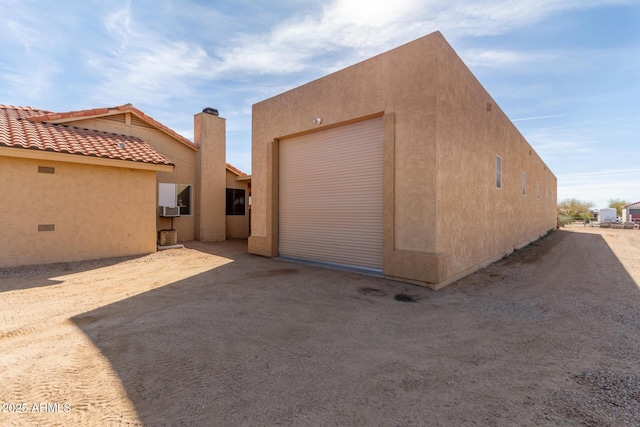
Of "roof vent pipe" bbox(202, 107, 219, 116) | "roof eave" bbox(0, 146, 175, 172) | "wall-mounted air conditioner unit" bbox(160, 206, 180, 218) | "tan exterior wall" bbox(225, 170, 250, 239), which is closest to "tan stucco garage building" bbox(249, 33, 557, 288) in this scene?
"roof eave" bbox(0, 146, 175, 172)

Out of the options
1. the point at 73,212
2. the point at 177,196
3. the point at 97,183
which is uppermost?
the point at 97,183

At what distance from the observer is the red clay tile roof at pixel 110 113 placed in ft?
34.6

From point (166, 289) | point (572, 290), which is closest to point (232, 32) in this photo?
point (166, 289)

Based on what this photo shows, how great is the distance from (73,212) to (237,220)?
25.6ft

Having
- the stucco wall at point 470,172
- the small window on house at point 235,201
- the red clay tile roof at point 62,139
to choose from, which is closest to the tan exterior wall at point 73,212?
the red clay tile roof at point 62,139

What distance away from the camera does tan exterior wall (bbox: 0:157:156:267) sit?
8.21m

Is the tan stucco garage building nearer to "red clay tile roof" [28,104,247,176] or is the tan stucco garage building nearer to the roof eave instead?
the roof eave

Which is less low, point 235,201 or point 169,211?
point 235,201

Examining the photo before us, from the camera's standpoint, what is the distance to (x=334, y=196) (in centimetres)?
902

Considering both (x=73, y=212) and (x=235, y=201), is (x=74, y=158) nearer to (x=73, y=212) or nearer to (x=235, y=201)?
(x=73, y=212)

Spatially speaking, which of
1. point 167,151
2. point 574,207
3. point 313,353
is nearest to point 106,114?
point 167,151

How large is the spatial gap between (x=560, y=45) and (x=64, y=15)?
1363 cm

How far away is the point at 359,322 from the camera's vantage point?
4.83 m

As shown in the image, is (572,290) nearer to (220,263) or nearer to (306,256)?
(306,256)
